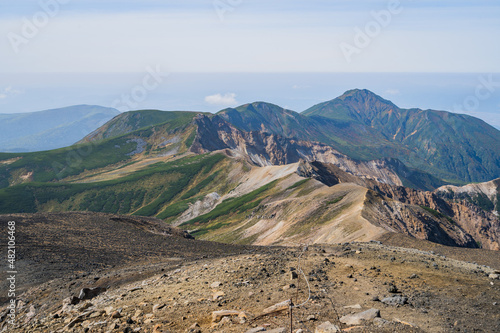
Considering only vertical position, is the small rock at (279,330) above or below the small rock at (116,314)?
below

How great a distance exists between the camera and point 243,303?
20.8 metres

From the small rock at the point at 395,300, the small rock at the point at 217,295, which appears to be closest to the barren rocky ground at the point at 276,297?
the small rock at the point at 395,300

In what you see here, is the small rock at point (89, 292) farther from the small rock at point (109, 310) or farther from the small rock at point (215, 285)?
the small rock at point (215, 285)

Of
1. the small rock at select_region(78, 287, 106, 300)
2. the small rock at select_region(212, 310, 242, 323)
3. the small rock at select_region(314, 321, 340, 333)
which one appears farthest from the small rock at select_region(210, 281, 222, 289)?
the small rock at select_region(78, 287, 106, 300)

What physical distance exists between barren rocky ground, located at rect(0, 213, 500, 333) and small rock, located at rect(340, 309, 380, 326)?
5 cm

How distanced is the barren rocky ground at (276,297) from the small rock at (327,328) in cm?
9

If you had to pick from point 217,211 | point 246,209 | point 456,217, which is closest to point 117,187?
point 217,211

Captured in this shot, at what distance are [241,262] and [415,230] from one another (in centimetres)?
7309

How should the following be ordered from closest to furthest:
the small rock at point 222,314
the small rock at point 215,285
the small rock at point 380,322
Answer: the small rock at point 380,322
the small rock at point 222,314
the small rock at point 215,285

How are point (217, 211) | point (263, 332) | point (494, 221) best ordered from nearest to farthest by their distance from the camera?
point (263, 332) < point (217, 211) < point (494, 221)

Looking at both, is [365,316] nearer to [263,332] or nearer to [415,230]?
[263,332]

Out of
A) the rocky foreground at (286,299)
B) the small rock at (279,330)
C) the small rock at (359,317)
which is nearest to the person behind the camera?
the small rock at (279,330)

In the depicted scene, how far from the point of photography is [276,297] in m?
21.0

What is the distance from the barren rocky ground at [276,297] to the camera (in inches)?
719
